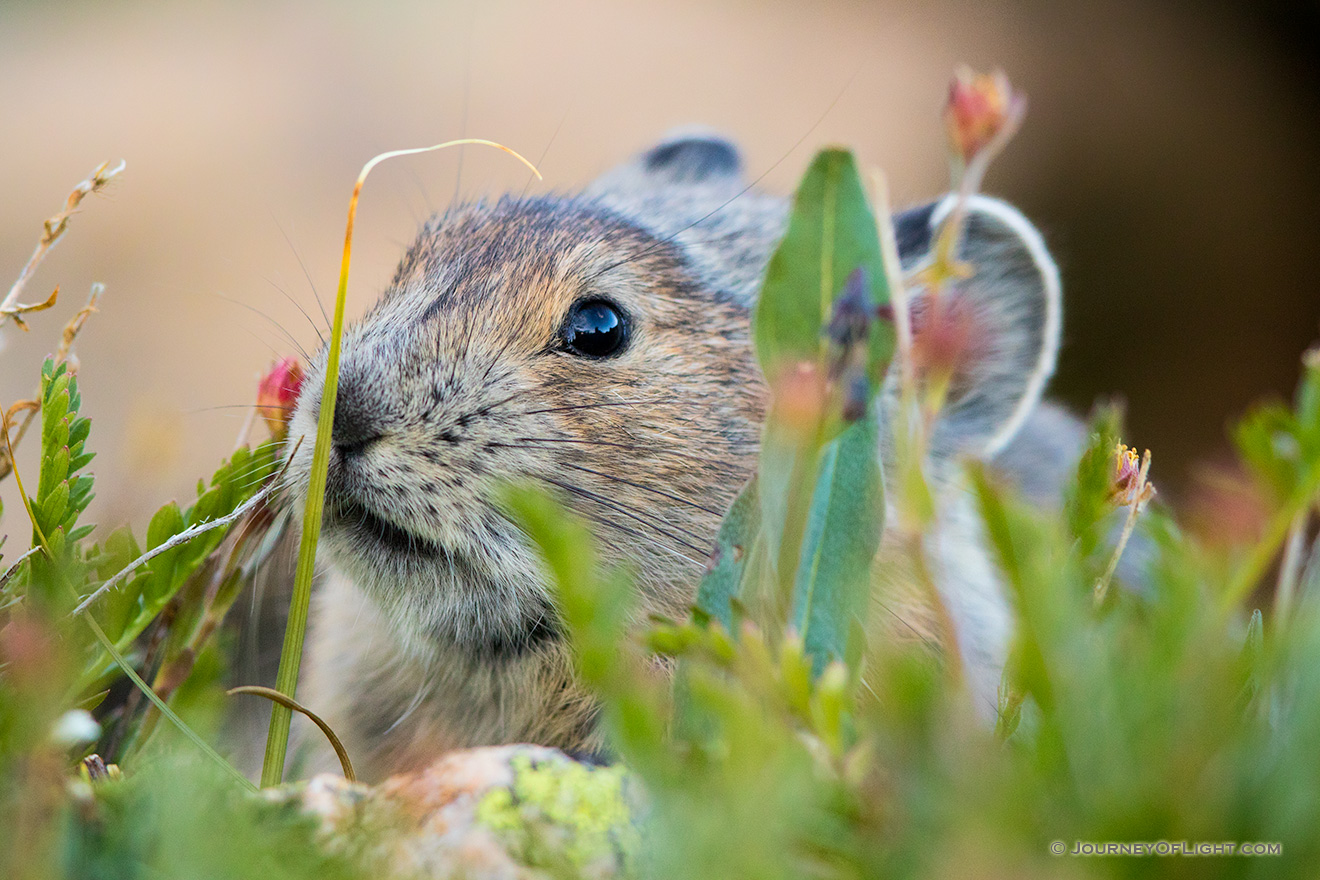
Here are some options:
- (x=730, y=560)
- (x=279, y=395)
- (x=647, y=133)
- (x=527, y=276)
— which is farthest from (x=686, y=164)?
(x=647, y=133)

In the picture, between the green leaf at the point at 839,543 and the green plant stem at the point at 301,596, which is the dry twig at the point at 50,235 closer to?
the green plant stem at the point at 301,596

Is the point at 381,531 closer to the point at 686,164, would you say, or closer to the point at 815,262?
the point at 815,262

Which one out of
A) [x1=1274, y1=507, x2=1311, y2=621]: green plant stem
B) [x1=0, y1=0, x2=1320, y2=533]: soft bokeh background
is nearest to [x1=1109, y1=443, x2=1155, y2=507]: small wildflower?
[x1=1274, y1=507, x2=1311, y2=621]: green plant stem

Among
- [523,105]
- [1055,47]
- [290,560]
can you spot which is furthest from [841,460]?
[1055,47]

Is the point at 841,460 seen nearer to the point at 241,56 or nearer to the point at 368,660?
the point at 368,660

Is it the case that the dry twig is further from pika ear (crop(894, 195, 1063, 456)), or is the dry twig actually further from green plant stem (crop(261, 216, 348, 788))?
pika ear (crop(894, 195, 1063, 456))

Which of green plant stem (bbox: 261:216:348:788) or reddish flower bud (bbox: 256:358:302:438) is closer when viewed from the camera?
green plant stem (bbox: 261:216:348:788)
